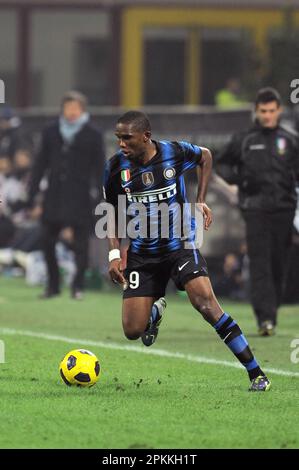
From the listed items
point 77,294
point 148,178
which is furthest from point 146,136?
point 77,294

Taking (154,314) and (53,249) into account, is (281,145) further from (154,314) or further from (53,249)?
(53,249)

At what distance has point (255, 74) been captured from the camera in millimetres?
25172

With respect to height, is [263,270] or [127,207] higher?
[127,207]

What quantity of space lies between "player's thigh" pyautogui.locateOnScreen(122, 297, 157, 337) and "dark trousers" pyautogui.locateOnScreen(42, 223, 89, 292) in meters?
7.73

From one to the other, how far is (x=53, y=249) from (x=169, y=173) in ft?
26.7

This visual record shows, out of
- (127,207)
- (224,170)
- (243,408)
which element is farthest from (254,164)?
(243,408)

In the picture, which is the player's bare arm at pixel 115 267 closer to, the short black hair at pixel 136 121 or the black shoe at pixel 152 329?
the black shoe at pixel 152 329

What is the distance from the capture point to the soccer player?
10.3 metres

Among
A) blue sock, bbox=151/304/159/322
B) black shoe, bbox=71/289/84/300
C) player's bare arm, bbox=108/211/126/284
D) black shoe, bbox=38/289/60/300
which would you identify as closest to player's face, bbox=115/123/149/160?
player's bare arm, bbox=108/211/126/284

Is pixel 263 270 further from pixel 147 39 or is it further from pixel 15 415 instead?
pixel 147 39

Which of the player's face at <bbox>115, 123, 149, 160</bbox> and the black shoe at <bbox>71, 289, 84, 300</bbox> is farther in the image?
the black shoe at <bbox>71, 289, 84, 300</bbox>

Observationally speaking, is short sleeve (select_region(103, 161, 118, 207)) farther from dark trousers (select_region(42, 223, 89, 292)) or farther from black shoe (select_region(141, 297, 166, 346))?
dark trousers (select_region(42, 223, 89, 292))

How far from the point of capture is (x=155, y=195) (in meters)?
10.6
